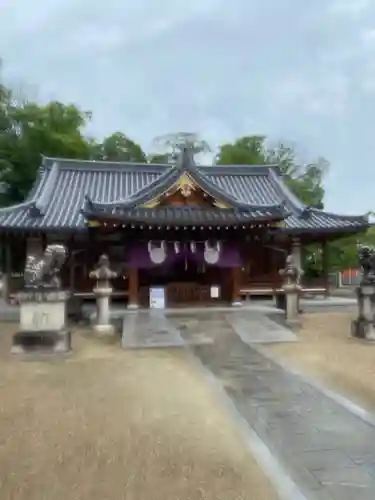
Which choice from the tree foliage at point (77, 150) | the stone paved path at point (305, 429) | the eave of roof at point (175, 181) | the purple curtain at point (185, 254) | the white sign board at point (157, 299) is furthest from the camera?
the tree foliage at point (77, 150)

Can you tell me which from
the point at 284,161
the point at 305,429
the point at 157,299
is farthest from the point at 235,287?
the point at 284,161

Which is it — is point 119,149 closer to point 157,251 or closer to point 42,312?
point 157,251

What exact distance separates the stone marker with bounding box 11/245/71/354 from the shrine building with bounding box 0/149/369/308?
16.6 feet

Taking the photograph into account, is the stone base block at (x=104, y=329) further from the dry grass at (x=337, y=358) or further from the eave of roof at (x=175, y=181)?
the eave of roof at (x=175, y=181)

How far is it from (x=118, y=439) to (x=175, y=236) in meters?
12.5

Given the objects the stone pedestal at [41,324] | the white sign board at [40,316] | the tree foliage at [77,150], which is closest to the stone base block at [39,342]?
the stone pedestal at [41,324]

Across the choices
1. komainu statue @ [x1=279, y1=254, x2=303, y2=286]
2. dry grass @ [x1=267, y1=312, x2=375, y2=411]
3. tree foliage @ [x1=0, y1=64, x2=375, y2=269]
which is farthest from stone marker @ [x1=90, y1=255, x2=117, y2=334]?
tree foliage @ [x1=0, y1=64, x2=375, y2=269]

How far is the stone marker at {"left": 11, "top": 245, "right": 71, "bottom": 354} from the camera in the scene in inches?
414

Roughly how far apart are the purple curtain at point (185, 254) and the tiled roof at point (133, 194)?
132cm

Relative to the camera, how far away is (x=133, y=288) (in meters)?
17.0

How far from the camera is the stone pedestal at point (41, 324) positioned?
413 inches

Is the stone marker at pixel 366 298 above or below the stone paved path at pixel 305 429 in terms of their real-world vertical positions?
above

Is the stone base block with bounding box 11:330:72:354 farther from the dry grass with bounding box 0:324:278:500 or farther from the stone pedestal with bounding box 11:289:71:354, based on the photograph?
the dry grass with bounding box 0:324:278:500

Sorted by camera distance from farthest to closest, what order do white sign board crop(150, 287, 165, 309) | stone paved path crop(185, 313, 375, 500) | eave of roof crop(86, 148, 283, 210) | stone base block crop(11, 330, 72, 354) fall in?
eave of roof crop(86, 148, 283, 210) < white sign board crop(150, 287, 165, 309) < stone base block crop(11, 330, 72, 354) < stone paved path crop(185, 313, 375, 500)
